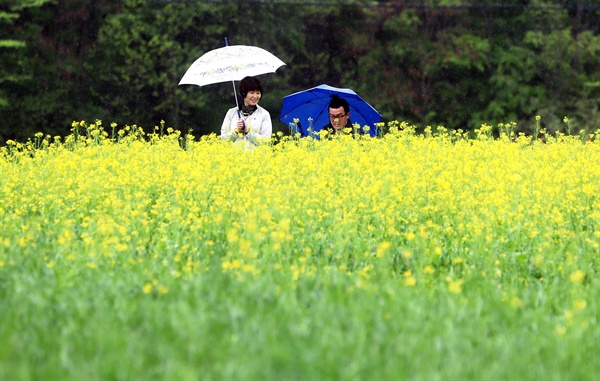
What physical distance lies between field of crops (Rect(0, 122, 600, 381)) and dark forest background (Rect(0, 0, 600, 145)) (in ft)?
35.5

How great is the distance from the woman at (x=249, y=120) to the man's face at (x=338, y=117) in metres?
1.02

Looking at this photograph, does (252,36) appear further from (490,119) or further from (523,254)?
(523,254)

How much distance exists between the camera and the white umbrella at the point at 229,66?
9.59 m

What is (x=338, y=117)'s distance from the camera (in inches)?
392

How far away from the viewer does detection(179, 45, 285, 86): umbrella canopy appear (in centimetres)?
959

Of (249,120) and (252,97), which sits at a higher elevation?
(252,97)

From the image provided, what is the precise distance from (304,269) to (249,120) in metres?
4.59

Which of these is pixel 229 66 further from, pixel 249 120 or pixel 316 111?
pixel 316 111

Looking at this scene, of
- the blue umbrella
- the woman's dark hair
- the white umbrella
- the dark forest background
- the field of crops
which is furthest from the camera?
the dark forest background

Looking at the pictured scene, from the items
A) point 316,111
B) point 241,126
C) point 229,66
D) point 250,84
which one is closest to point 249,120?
point 241,126

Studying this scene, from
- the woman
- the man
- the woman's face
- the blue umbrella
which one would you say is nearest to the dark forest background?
the blue umbrella

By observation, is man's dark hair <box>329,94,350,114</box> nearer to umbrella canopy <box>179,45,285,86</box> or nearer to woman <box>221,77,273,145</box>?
umbrella canopy <box>179,45,285,86</box>

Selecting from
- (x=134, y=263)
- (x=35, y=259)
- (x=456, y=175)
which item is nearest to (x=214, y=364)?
(x=134, y=263)

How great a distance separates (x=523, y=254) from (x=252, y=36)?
15223mm
